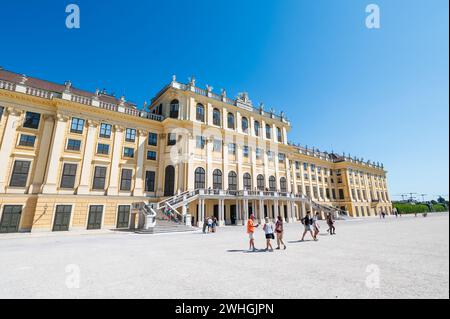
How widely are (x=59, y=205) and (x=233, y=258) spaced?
21991 millimetres

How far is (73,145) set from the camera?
80.7 ft

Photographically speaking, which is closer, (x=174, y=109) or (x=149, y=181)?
(x=149, y=181)

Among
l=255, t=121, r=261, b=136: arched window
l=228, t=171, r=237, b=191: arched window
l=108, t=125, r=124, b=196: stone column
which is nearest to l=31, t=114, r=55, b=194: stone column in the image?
l=108, t=125, r=124, b=196: stone column

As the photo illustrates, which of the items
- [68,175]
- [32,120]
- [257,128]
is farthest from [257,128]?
[32,120]

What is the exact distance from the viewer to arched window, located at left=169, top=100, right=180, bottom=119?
31.0 meters

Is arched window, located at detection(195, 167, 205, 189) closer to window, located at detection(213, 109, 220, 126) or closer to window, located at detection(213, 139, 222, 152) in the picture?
window, located at detection(213, 139, 222, 152)

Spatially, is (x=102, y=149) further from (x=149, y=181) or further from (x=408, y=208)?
(x=408, y=208)

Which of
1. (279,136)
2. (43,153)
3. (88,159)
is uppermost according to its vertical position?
(279,136)

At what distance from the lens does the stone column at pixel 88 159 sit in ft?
79.2

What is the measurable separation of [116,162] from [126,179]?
2.33 m

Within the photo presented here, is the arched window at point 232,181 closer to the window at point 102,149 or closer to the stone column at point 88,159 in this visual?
the window at point 102,149

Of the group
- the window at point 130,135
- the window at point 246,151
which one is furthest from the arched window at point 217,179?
the window at point 130,135

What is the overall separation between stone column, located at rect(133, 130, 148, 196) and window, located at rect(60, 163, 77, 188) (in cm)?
641

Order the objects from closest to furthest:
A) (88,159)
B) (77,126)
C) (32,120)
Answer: (32,120), (88,159), (77,126)
